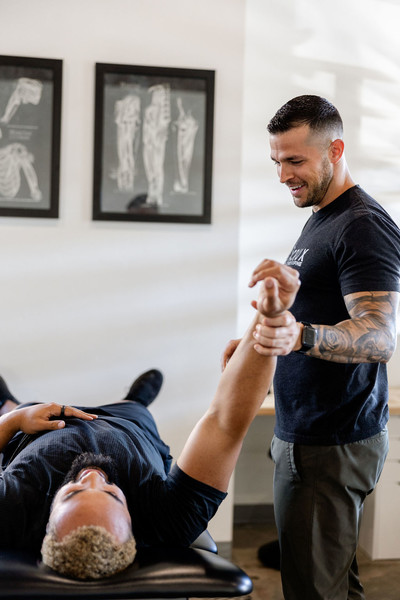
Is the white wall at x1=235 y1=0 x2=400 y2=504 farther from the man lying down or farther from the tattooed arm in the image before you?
the tattooed arm

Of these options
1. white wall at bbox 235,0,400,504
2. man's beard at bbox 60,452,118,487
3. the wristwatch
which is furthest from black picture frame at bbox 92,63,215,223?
the wristwatch

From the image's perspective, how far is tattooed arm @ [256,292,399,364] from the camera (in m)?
1.43

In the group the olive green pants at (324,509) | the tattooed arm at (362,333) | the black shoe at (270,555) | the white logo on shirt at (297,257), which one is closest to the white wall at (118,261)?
the black shoe at (270,555)

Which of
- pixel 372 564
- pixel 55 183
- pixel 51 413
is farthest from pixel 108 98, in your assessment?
pixel 372 564

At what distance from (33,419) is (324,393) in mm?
885

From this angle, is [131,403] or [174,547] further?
[131,403]

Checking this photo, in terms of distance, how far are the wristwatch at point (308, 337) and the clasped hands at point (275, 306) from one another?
0.02m

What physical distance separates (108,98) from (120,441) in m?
1.46

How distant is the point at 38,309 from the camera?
276 centimetres

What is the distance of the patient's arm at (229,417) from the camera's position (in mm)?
1519

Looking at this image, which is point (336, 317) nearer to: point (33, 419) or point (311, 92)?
point (33, 419)

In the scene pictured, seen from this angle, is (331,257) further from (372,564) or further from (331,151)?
(372,564)

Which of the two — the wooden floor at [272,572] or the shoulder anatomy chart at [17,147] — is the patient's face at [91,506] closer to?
the wooden floor at [272,572]

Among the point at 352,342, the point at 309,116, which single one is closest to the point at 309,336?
the point at 352,342
